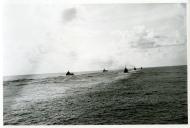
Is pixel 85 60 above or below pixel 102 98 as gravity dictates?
above

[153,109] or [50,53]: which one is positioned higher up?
[50,53]

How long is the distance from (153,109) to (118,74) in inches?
18.1

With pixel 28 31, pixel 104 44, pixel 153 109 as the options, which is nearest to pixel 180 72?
pixel 153 109

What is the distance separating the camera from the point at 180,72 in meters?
2.86

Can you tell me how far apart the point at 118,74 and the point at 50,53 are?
0.67m

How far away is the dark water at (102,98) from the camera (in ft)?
9.37

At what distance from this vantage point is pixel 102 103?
9.59 feet

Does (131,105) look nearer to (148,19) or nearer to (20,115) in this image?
(148,19)

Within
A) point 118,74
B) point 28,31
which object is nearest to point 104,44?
point 118,74

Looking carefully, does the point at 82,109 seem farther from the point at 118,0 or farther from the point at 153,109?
the point at 118,0

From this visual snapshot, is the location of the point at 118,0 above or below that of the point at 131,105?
above

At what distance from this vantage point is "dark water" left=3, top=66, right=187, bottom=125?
2.86 metres

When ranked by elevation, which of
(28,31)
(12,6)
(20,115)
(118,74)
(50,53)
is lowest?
(20,115)

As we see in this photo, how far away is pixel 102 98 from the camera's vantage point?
2.93m
